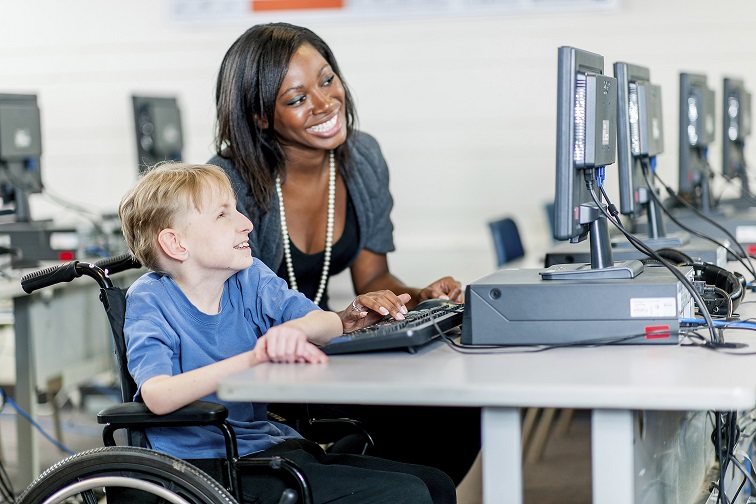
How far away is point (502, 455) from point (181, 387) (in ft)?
1.47

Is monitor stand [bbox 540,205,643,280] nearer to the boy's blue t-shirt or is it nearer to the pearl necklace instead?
the boy's blue t-shirt

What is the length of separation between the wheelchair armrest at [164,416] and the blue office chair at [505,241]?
2.37 meters

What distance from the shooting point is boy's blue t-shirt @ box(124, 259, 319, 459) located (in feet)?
5.18

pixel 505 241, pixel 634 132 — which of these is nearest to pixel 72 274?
pixel 634 132

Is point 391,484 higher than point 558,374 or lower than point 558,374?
lower

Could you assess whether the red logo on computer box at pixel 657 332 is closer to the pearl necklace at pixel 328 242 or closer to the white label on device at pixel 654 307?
the white label on device at pixel 654 307

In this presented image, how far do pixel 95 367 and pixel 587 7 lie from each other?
2445 mm

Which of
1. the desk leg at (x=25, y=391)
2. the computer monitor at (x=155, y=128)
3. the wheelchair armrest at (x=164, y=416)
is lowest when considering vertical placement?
the desk leg at (x=25, y=391)

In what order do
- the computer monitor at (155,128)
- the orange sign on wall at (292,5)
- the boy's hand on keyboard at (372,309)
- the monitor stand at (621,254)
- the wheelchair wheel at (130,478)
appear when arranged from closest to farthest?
the wheelchair wheel at (130,478) → the boy's hand on keyboard at (372,309) → the monitor stand at (621,254) → the computer monitor at (155,128) → the orange sign on wall at (292,5)

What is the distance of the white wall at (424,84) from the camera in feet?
14.6

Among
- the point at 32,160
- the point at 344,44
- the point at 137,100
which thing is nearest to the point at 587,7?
the point at 344,44

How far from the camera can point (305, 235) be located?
7.72 feet

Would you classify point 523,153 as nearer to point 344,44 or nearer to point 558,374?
point 344,44

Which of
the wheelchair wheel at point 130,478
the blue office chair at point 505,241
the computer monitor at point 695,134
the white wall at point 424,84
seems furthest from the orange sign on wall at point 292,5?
the wheelchair wheel at point 130,478
